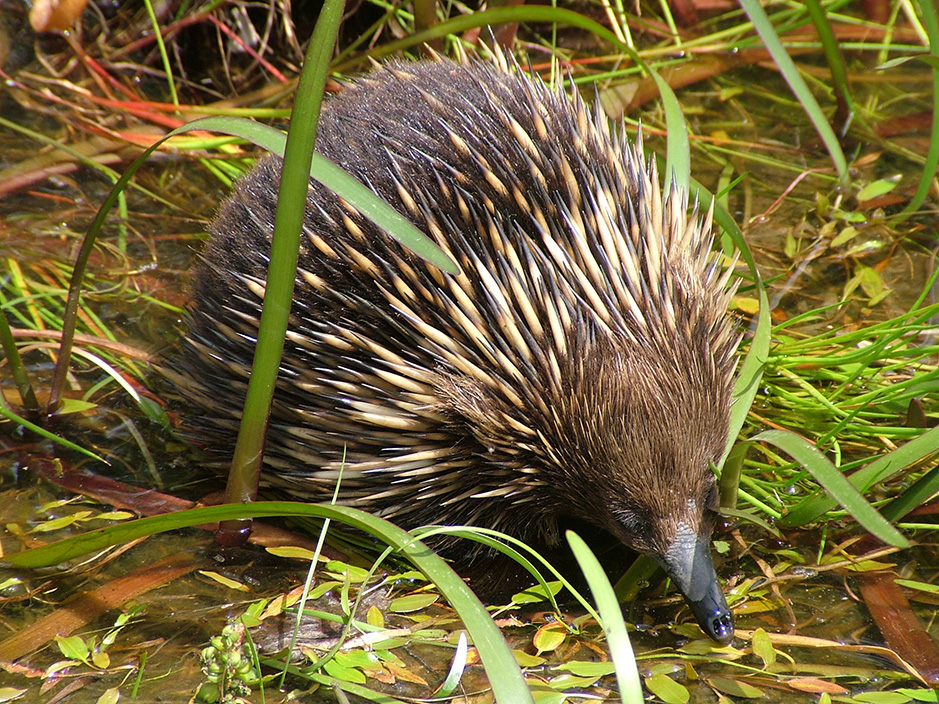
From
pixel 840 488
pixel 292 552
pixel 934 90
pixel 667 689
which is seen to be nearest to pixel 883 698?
pixel 667 689

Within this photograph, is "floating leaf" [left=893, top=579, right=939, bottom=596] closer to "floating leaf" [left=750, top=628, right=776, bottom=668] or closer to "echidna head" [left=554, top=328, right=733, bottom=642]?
"floating leaf" [left=750, top=628, right=776, bottom=668]

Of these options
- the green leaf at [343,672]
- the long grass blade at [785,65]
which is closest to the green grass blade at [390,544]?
the green leaf at [343,672]

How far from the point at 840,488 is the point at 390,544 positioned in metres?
0.79

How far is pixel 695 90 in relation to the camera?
4.13m

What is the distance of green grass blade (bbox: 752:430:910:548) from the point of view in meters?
1.57

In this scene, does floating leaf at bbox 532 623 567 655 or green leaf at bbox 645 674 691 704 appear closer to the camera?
green leaf at bbox 645 674 691 704

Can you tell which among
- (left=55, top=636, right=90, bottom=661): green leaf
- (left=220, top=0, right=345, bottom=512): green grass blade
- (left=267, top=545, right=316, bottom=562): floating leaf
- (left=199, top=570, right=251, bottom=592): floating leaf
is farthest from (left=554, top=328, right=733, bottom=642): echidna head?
(left=55, top=636, right=90, bottom=661): green leaf

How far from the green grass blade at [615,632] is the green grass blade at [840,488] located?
409 mm

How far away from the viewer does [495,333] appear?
2125 millimetres

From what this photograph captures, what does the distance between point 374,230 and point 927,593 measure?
4.91 feet

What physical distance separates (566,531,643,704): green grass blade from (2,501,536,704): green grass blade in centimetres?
15

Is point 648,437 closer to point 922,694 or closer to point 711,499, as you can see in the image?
point 711,499

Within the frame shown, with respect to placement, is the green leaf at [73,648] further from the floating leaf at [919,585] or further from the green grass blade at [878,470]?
the floating leaf at [919,585]

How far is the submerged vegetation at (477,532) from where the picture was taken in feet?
6.54
